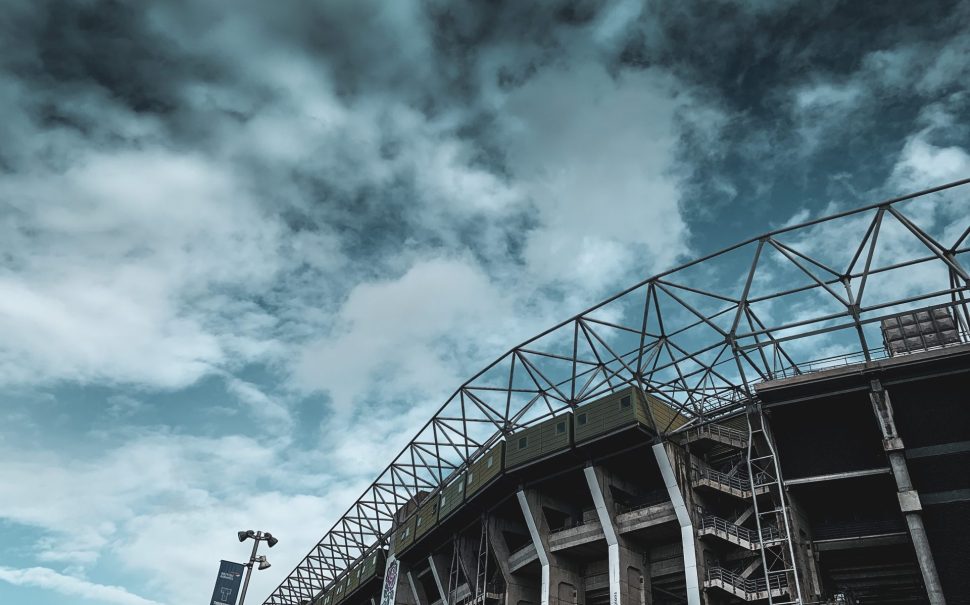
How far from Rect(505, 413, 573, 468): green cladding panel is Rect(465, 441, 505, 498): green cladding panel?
0.81 m

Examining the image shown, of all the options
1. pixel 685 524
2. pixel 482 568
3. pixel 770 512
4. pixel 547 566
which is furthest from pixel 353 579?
pixel 770 512

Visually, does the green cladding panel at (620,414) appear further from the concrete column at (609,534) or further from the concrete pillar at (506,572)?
the concrete pillar at (506,572)

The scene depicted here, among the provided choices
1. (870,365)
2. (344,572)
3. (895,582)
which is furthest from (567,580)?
(344,572)

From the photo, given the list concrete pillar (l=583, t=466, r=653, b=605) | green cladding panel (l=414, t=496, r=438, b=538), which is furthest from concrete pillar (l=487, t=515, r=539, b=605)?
concrete pillar (l=583, t=466, r=653, b=605)

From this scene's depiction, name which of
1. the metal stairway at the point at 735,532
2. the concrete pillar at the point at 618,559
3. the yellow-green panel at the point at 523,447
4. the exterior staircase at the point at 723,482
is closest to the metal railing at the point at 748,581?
the metal stairway at the point at 735,532

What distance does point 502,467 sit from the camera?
51.2 m

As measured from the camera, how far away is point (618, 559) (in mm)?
44312

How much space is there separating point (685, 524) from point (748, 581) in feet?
15.7

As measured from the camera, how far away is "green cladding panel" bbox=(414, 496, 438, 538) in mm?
61344

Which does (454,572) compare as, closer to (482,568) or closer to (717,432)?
(482,568)

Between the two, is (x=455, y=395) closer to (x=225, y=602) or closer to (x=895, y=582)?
(x=225, y=602)

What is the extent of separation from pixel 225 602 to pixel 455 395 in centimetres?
2471

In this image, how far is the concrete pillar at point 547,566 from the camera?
47.7 m

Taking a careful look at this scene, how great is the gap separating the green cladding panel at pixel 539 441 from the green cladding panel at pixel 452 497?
25.6ft
